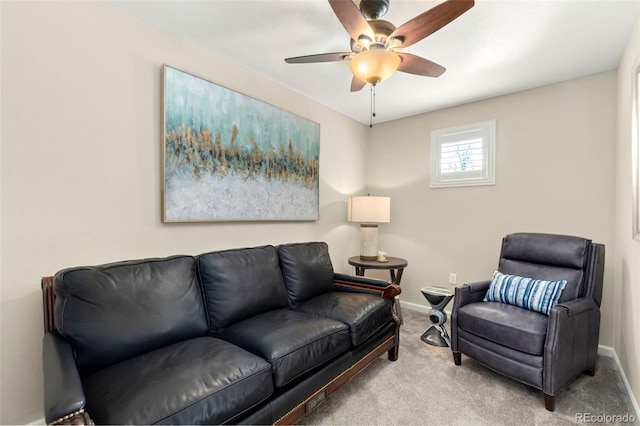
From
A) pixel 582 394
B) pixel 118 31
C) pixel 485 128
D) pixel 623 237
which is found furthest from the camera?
pixel 485 128

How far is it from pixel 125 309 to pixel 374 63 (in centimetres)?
185

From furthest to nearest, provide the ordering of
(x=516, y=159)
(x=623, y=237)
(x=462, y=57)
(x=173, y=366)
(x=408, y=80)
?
(x=516, y=159) < (x=408, y=80) < (x=462, y=57) < (x=623, y=237) < (x=173, y=366)

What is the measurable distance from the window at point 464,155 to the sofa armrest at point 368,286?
5.40 feet

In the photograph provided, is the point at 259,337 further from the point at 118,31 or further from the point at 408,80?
the point at 408,80

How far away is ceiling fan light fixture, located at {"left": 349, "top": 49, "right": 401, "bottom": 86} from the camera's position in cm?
160

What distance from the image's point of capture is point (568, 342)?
1.89 m

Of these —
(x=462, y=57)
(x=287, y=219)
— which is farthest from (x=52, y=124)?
(x=462, y=57)

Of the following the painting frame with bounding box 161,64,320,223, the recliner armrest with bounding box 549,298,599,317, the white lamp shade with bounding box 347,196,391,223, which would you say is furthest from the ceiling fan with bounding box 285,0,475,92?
the recliner armrest with bounding box 549,298,599,317

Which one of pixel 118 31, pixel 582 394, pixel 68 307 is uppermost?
pixel 118 31

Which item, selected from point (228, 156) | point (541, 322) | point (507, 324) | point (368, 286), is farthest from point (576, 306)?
point (228, 156)

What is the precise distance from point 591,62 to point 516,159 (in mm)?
938

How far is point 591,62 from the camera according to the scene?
2.42 m

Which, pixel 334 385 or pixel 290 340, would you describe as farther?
pixel 334 385

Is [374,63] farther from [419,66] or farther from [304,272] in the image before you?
[304,272]
